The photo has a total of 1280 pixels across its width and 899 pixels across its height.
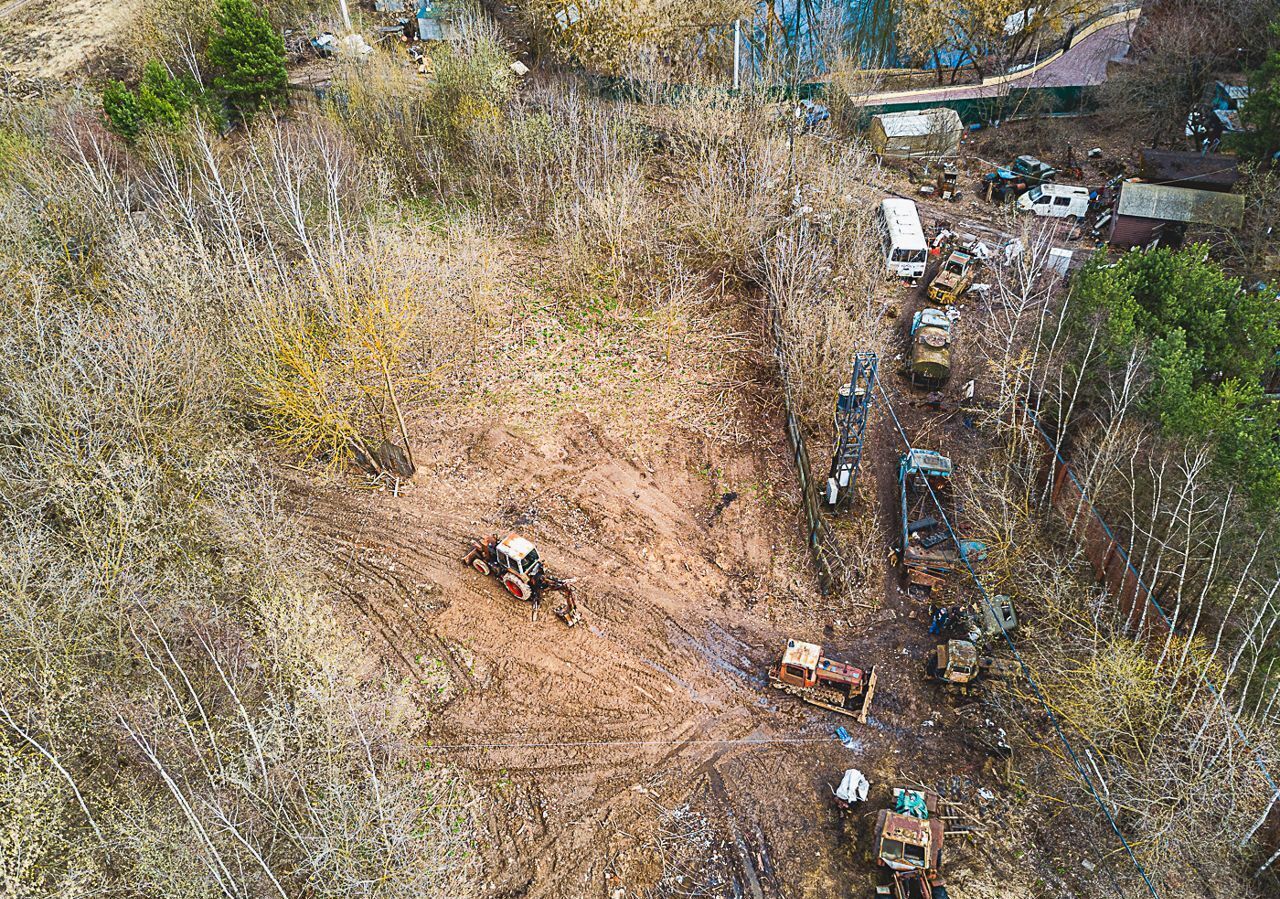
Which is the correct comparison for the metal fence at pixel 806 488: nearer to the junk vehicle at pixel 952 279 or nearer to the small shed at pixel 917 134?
the junk vehicle at pixel 952 279

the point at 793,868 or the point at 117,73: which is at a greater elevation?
the point at 117,73

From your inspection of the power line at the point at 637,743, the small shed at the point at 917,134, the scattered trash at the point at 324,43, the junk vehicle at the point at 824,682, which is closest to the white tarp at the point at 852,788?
the power line at the point at 637,743

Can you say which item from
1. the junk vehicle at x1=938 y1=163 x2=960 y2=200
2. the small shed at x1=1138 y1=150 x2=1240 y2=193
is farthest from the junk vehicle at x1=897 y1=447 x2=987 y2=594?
the small shed at x1=1138 y1=150 x2=1240 y2=193

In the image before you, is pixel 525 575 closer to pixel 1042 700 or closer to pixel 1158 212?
pixel 1042 700

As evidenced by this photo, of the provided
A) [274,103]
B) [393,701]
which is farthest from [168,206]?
[393,701]

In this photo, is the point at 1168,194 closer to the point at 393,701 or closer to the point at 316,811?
the point at 393,701

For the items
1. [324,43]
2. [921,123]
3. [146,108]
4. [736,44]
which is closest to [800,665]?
[921,123]
